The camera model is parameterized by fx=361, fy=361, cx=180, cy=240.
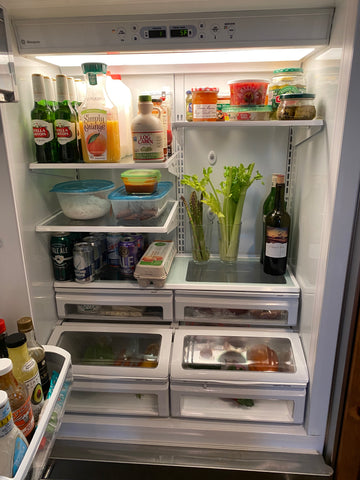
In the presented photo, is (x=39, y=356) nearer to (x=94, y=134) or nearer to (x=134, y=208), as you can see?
(x=134, y=208)

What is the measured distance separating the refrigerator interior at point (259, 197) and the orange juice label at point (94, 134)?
22 cm

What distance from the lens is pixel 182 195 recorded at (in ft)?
5.71

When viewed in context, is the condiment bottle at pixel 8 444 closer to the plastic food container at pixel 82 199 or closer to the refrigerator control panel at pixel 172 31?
the plastic food container at pixel 82 199

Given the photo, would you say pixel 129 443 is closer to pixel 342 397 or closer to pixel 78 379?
pixel 78 379

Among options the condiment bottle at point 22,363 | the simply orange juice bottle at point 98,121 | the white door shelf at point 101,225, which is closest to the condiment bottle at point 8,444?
the condiment bottle at point 22,363

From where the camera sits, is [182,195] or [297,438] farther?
[182,195]

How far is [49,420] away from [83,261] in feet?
2.25

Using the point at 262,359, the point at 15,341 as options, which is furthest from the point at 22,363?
the point at 262,359

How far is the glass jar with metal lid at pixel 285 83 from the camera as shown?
1321 mm

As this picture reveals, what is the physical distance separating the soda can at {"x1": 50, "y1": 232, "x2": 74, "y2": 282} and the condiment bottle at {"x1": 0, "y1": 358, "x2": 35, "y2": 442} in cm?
67

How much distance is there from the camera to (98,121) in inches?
48.6

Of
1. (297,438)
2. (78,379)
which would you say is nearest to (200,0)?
(78,379)

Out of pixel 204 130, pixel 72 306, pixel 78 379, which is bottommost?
pixel 78 379

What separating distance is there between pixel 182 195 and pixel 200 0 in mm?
830
